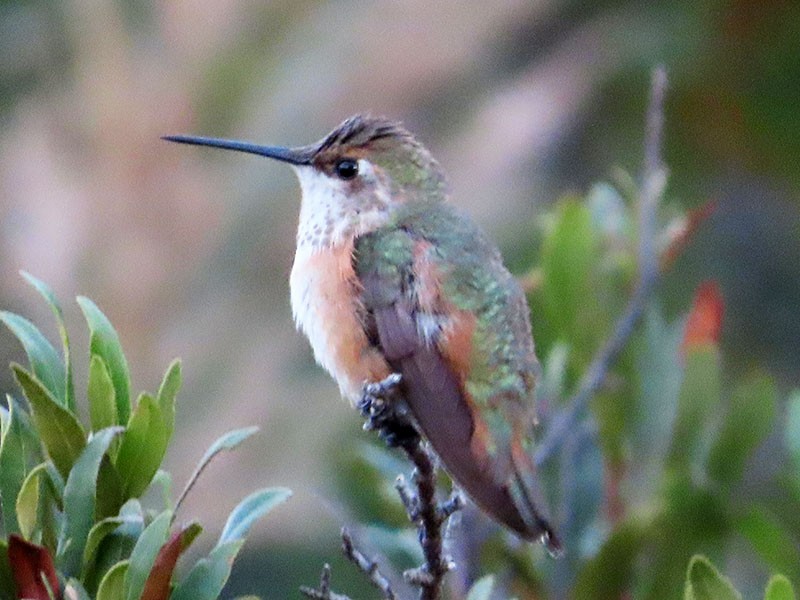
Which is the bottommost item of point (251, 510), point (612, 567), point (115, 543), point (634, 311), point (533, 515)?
point (612, 567)

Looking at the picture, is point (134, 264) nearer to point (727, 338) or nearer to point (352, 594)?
point (352, 594)

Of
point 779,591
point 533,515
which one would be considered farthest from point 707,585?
point 533,515

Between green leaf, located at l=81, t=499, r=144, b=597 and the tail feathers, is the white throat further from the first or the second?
green leaf, located at l=81, t=499, r=144, b=597

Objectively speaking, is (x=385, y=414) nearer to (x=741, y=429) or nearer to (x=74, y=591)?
(x=74, y=591)

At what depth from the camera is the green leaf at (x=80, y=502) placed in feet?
6.48

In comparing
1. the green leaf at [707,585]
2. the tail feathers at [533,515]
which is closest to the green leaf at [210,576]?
the green leaf at [707,585]

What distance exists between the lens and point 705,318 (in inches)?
141

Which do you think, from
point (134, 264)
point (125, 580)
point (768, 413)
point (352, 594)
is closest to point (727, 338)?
point (352, 594)

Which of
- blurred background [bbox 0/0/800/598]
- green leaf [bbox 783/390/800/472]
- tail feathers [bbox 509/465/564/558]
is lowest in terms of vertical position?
blurred background [bbox 0/0/800/598]

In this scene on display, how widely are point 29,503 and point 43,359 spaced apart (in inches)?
10.7

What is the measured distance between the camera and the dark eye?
11.9 feet

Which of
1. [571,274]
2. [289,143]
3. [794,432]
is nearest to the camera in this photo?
[794,432]

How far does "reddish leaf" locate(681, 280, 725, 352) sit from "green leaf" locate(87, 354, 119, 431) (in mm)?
1839

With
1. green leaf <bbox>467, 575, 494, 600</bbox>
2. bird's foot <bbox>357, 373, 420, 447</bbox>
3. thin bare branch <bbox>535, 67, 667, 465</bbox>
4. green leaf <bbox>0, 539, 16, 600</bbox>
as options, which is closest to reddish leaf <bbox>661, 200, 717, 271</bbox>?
thin bare branch <bbox>535, 67, 667, 465</bbox>
